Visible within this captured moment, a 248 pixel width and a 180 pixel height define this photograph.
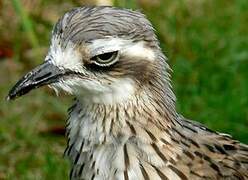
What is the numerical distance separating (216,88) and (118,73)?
9.47 ft

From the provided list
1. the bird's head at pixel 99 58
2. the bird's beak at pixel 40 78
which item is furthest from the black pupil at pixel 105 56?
the bird's beak at pixel 40 78

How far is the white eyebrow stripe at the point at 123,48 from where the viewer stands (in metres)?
4.60

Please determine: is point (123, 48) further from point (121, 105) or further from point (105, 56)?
point (121, 105)

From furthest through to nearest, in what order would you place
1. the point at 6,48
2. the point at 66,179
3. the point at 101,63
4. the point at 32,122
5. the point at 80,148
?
the point at 6,48
the point at 32,122
the point at 66,179
the point at 80,148
the point at 101,63

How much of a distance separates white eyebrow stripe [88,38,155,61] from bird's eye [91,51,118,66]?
0.08ft

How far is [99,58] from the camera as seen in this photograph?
15.1 ft

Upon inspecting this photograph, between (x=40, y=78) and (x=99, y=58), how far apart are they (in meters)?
0.30

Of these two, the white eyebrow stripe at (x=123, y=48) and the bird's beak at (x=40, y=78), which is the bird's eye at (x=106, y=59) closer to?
the white eyebrow stripe at (x=123, y=48)

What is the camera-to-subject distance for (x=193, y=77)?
7.57 m

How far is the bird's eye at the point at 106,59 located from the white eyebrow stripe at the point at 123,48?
0.08 ft

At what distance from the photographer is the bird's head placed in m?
4.63

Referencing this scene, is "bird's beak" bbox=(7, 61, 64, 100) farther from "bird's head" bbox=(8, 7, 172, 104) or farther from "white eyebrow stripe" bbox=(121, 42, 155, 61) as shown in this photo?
"white eyebrow stripe" bbox=(121, 42, 155, 61)

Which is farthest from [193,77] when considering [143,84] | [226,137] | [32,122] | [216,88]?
[143,84]

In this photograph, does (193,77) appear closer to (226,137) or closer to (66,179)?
(66,179)
